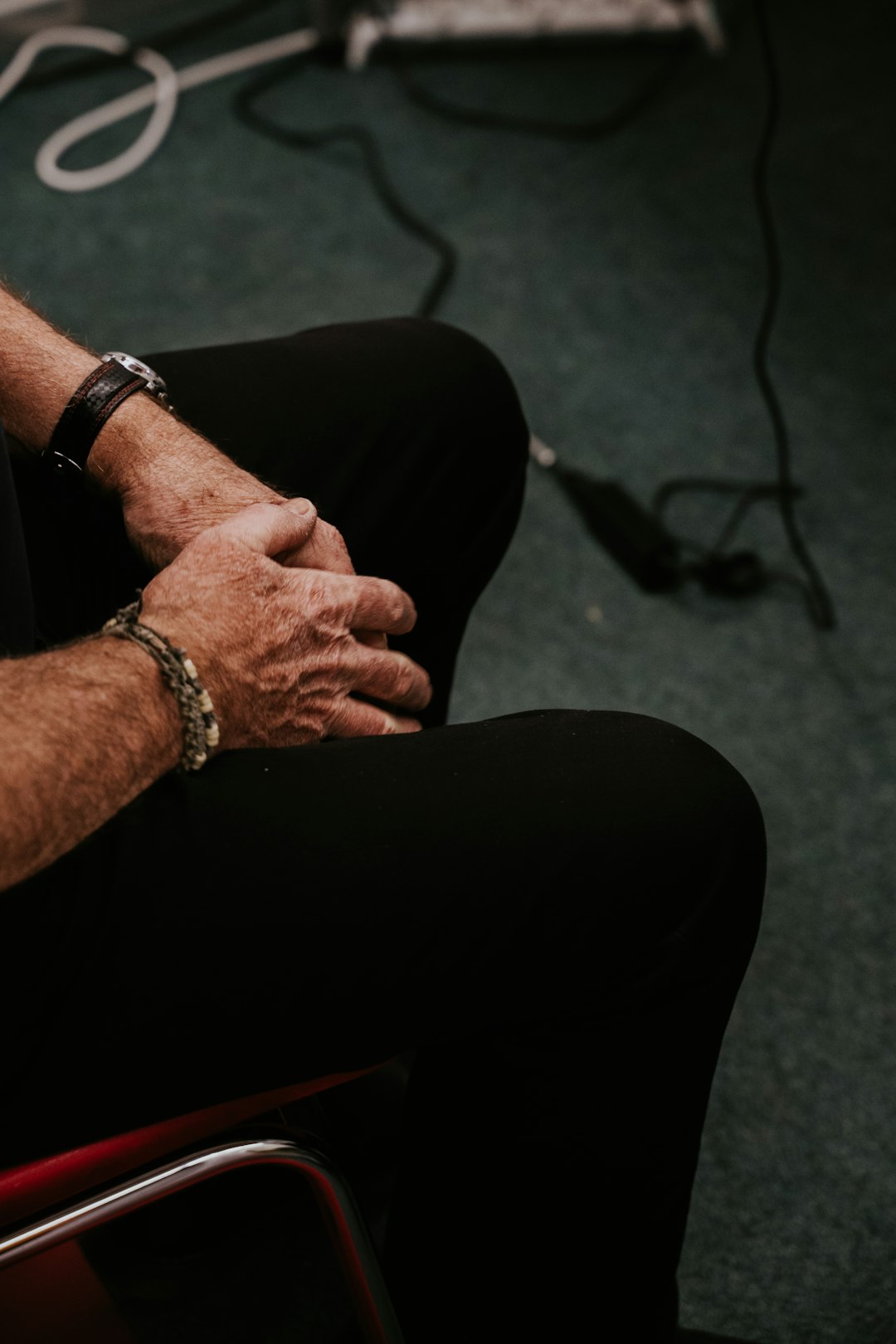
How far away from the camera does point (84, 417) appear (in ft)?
2.50

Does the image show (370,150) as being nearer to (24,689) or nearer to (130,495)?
(130,495)

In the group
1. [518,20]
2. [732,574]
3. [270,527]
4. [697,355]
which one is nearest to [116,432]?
[270,527]

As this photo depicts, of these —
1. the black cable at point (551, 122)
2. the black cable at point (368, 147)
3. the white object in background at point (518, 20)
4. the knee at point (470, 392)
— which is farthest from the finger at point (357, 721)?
the white object in background at point (518, 20)

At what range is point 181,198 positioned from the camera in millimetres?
2145

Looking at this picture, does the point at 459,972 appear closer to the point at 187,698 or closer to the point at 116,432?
the point at 187,698

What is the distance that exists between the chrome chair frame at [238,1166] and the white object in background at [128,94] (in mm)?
2068

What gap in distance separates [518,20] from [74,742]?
98.2 inches

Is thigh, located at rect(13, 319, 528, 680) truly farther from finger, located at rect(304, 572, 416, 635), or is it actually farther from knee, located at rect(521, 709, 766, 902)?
Result: knee, located at rect(521, 709, 766, 902)

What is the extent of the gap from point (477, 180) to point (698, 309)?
1.94ft

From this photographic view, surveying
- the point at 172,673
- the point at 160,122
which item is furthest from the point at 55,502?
the point at 160,122

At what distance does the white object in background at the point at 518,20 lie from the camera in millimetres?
2480

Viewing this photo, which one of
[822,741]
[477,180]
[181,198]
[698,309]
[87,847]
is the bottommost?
[822,741]

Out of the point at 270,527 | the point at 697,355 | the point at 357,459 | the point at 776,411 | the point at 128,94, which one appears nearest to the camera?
the point at 270,527

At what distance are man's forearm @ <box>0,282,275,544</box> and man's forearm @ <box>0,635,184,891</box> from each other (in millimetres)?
188
